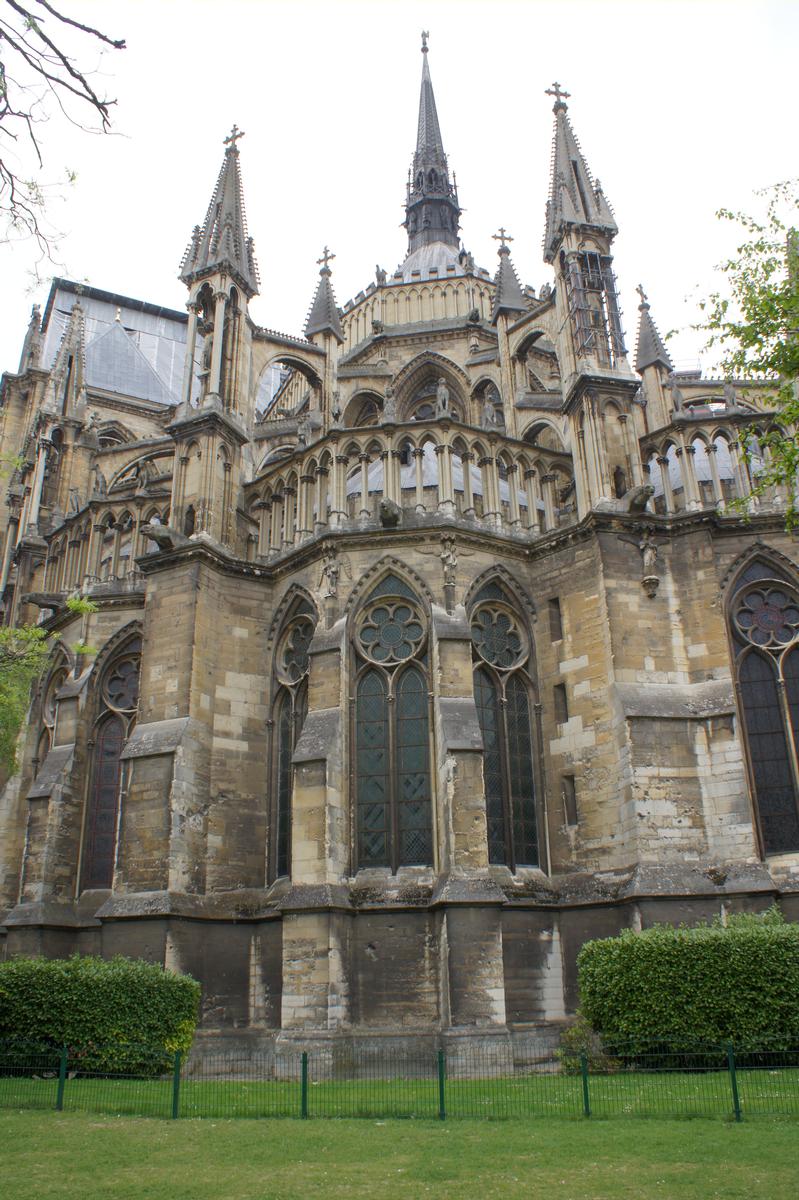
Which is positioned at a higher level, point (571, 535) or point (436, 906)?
point (571, 535)

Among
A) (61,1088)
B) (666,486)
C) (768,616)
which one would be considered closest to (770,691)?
(768,616)

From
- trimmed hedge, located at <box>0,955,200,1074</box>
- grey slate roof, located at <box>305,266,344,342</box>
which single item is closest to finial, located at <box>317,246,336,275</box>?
grey slate roof, located at <box>305,266,344,342</box>

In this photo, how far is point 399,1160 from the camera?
373 inches

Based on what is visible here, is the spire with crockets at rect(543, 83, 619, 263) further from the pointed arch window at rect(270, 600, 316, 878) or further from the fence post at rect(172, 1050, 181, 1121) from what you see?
the fence post at rect(172, 1050, 181, 1121)

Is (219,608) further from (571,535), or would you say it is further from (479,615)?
(571,535)

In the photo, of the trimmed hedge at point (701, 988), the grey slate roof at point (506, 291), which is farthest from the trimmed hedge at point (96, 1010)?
the grey slate roof at point (506, 291)

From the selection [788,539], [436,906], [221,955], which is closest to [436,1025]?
[436,906]

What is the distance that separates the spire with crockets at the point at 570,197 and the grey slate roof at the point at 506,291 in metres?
2.96

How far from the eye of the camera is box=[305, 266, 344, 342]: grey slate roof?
1108 inches

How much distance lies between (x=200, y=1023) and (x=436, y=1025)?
4.40 m

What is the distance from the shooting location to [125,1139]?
10570mm

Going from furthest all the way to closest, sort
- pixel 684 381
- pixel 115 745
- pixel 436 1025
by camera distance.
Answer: pixel 684 381, pixel 115 745, pixel 436 1025

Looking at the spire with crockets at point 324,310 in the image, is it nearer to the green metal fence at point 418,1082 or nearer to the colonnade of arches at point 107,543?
the colonnade of arches at point 107,543

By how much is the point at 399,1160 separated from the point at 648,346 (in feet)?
77.5
